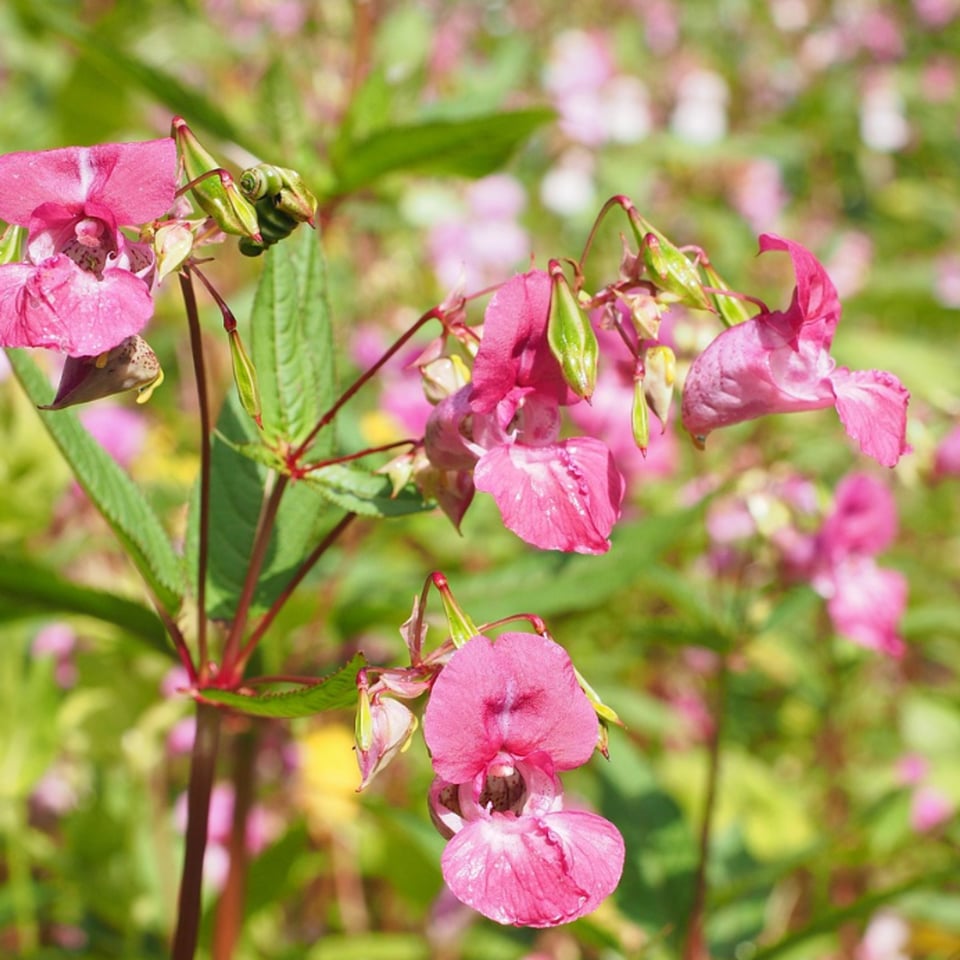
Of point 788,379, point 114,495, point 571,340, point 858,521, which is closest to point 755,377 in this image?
point 788,379

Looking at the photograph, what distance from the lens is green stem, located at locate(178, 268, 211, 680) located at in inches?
29.9

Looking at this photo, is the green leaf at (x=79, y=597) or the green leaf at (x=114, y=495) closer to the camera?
the green leaf at (x=114, y=495)

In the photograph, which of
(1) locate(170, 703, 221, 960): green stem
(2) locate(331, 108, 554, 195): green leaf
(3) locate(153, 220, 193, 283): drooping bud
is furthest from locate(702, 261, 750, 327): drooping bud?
(2) locate(331, 108, 554, 195): green leaf

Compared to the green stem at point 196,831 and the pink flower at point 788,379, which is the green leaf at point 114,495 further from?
the pink flower at point 788,379

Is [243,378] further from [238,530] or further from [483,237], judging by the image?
[483,237]

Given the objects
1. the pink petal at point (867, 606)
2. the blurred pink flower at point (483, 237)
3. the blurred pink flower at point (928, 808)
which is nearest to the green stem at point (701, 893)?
the pink petal at point (867, 606)

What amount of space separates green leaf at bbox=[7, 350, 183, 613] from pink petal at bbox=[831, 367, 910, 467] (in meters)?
0.48

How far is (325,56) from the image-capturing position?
294 centimetres

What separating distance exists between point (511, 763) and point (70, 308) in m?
0.36

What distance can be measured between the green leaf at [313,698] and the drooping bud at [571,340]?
201 mm

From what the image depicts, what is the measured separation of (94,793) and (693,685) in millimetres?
1335

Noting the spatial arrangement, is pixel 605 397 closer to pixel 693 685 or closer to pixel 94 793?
pixel 94 793

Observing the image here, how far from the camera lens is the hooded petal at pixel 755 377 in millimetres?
786

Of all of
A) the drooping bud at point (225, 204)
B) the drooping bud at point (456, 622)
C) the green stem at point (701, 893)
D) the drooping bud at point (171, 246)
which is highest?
the drooping bud at point (225, 204)
